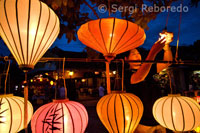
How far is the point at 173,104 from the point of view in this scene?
1.50 meters

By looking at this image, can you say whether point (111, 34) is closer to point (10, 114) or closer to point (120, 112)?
point (120, 112)

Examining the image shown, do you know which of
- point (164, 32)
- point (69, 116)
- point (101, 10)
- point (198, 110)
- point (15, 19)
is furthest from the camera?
point (101, 10)

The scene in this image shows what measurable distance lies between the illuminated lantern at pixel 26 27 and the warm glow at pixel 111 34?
38 cm

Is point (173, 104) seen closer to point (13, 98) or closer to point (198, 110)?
point (198, 110)

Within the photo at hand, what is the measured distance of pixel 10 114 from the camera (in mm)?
1160

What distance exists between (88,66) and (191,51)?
838 cm

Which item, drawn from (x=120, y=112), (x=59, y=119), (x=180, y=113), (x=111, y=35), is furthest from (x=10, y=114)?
(x=180, y=113)

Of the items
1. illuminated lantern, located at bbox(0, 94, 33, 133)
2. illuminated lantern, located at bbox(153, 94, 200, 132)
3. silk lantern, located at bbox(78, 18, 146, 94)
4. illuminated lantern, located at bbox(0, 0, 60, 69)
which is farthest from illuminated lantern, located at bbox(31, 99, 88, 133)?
illuminated lantern, located at bbox(153, 94, 200, 132)

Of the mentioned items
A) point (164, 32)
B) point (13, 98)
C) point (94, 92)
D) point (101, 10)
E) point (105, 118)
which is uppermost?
point (101, 10)

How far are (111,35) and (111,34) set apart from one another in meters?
0.01

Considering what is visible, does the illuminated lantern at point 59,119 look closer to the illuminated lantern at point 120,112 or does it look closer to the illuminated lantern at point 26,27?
the illuminated lantern at point 120,112

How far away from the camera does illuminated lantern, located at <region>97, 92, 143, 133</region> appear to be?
3.93 ft

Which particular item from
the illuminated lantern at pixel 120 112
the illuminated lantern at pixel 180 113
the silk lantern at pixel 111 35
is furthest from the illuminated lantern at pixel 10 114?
the illuminated lantern at pixel 180 113

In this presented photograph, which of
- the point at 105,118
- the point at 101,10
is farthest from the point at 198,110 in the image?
the point at 101,10
